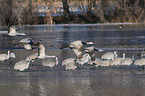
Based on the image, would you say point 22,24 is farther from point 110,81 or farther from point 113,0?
point 110,81

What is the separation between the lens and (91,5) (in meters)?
41.7

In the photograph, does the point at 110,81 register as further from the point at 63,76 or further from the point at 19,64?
the point at 19,64

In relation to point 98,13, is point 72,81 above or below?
below

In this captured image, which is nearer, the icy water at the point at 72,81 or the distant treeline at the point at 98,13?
the icy water at the point at 72,81

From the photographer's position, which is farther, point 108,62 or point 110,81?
point 108,62

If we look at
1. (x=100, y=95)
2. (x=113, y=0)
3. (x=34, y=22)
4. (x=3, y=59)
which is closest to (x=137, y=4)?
(x=113, y=0)

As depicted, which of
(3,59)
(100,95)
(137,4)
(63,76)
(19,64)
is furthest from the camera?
(137,4)

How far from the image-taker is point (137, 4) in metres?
40.1

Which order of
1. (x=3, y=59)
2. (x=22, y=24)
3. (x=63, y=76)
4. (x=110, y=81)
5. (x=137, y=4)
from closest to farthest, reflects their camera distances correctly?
(x=110, y=81) → (x=63, y=76) → (x=3, y=59) → (x=22, y=24) → (x=137, y=4)

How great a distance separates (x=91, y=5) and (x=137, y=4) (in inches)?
182

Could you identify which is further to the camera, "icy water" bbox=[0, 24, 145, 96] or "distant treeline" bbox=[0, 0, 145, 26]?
"distant treeline" bbox=[0, 0, 145, 26]

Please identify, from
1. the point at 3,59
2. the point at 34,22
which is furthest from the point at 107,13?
the point at 3,59

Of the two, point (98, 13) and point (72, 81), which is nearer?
point (72, 81)

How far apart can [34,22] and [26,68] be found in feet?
86.5
